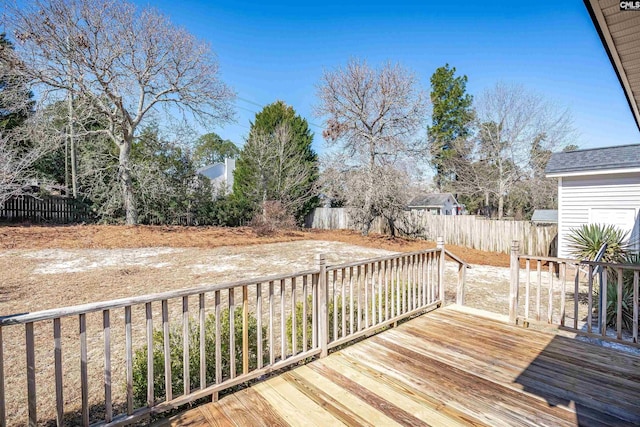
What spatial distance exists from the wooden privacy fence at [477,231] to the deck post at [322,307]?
851 cm

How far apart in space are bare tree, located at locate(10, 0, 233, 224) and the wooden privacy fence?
9735 millimetres

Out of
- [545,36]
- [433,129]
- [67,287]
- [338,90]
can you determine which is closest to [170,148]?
[338,90]

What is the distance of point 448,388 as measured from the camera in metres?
2.46

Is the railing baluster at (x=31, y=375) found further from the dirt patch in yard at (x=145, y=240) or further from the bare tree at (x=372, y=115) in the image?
the bare tree at (x=372, y=115)

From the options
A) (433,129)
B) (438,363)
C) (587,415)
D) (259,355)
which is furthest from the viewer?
(433,129)

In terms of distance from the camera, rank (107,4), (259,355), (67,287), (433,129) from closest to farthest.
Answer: (259,355) < (67,287) < (107,4) < (433,129)


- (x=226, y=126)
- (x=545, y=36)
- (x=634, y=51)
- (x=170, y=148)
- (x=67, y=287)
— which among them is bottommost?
(x=67, y=287)

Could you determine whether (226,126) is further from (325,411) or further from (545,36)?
(325,411)

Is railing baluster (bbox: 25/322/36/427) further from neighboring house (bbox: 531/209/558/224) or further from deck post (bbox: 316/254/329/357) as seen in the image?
neighboring house (bbox: 531/209/558/224)

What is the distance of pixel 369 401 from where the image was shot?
89.7 inches

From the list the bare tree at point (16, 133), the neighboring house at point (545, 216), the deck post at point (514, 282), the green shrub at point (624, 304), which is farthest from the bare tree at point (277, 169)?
the deck post at point (514, 282)

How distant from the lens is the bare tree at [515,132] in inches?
725

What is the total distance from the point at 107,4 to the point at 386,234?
45.2 feet

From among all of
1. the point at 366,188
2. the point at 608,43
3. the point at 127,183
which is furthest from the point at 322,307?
the point at 127,183
